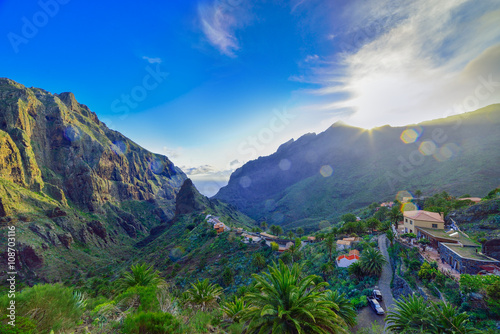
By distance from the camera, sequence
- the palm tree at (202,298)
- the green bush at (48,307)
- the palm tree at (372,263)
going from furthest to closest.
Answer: the palm tree at (372,263) → the palm tree at (202,298) → the green bush at (48,307)

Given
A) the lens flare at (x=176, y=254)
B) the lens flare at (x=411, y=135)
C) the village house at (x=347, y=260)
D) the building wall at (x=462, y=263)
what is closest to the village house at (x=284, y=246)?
the village house at (x=347, y=260)

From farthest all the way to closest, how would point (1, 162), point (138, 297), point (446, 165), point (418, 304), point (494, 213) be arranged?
point (446, 165), point (1, 162), point (494, 213), point (418, 304), point (138, 297)

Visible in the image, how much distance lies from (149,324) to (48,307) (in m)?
4.07

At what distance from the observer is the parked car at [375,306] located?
20.1 m

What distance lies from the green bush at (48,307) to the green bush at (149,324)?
8.97 feet

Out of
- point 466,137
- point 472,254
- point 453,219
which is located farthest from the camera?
point 466,137

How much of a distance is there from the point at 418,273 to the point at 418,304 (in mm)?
10445

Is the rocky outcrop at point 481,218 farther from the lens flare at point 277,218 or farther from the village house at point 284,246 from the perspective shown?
the lens flare at point 277,218

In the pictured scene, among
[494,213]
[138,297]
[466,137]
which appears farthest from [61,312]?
[466,137]

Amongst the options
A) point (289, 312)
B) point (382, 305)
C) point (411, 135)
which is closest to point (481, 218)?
point (382, 305)

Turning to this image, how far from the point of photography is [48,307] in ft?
25.0

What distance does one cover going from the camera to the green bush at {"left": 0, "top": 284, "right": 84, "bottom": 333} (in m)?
7.11

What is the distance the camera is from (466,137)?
122938 millimetres

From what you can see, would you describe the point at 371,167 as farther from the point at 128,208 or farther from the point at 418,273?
the point at 128,208
